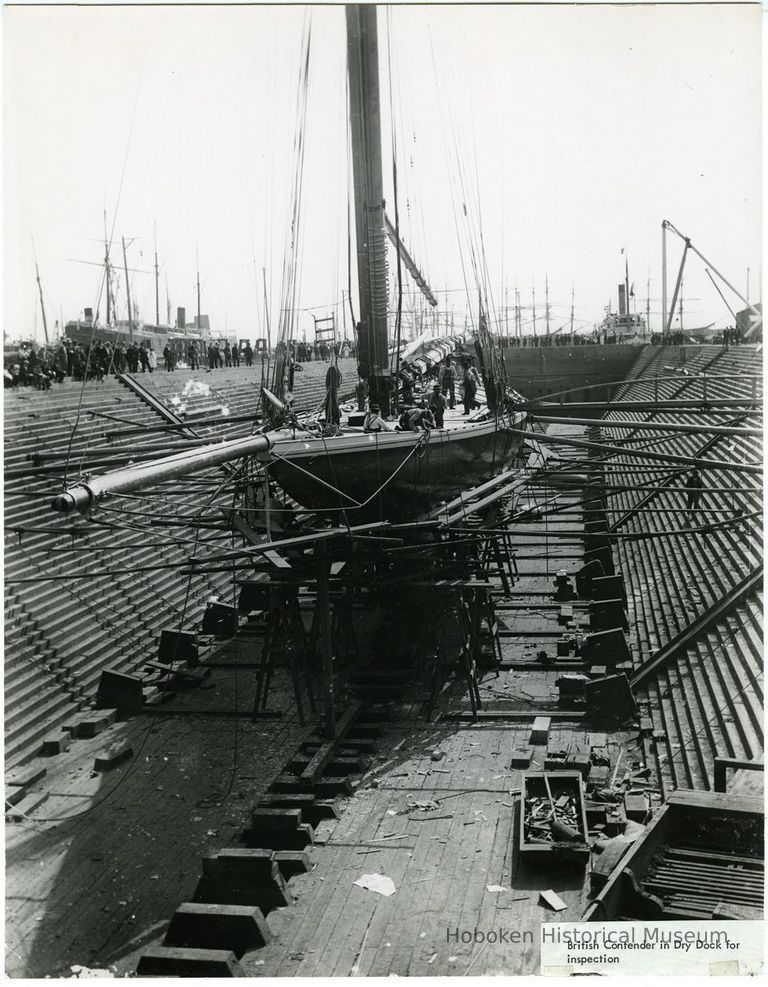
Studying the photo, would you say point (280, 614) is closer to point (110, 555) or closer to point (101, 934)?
point (110, 555)

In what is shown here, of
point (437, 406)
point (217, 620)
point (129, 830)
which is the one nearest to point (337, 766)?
point (129, 830)

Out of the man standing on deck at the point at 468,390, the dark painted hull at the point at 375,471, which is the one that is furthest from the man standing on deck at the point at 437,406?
the man standing on deck at the point at 468,390

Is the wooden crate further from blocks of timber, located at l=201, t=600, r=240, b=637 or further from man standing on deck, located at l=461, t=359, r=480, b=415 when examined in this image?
man standing on deck, located at l=461, t=359, r=480, b=415

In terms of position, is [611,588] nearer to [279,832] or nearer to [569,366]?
[279,832]

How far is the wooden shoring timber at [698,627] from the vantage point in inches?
555

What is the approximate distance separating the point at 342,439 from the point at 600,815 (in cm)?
681

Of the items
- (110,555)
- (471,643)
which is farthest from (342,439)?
(110,555)

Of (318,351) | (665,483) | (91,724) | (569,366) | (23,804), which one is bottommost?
(23,804)

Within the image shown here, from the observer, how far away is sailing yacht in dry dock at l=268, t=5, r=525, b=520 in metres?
14.4

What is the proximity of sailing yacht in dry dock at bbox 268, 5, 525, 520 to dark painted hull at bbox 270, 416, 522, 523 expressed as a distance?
2 centimetres

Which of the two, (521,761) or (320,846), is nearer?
(320,846)

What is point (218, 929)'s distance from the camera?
8469 mm

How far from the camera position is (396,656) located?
55.1 ft

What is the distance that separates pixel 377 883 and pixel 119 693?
6.61 metres
